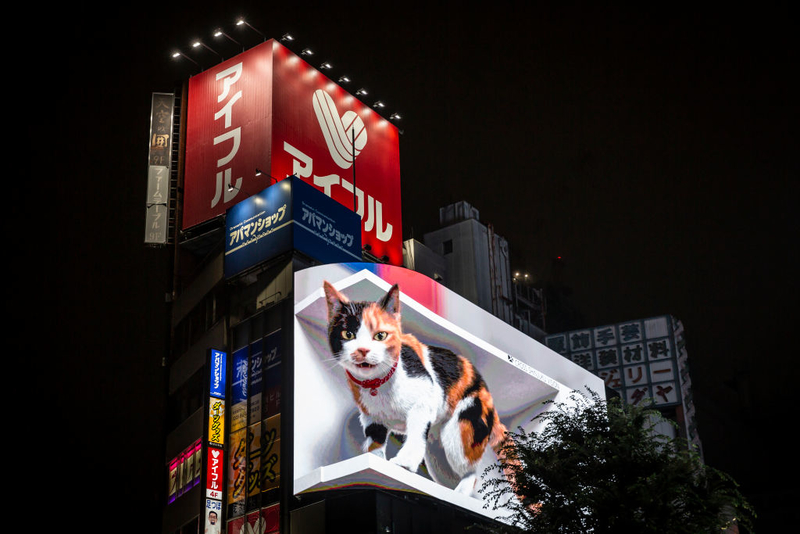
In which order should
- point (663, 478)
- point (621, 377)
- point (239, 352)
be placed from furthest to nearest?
point (621, 377) < point (239, 352) < point (663, 478)

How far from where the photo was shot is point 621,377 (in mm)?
55312

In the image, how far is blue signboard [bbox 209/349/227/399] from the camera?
30.6 meters

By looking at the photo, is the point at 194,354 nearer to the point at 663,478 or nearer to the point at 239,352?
the point at 239,352

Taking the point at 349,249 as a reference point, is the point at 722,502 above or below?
below

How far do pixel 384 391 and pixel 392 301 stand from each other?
3.23 meters

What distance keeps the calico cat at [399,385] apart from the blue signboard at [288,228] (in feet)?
10.3

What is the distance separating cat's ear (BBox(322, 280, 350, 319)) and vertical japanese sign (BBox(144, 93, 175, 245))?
39.0 feet

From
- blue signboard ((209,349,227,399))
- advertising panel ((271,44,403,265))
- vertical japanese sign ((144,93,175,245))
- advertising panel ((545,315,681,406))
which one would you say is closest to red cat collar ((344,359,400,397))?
blue signboard ((209,349,227,399))

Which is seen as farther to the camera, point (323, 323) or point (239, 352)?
point (239, 352)

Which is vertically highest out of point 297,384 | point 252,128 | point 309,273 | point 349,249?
point 252,128

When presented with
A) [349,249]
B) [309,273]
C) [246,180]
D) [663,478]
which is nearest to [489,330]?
[349,249]

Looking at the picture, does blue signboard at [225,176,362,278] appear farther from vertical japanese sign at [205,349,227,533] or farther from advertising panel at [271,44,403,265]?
advertising panel at [271,44,403,265]

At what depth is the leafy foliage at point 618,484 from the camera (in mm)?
21156

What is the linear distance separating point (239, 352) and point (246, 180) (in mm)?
8847
